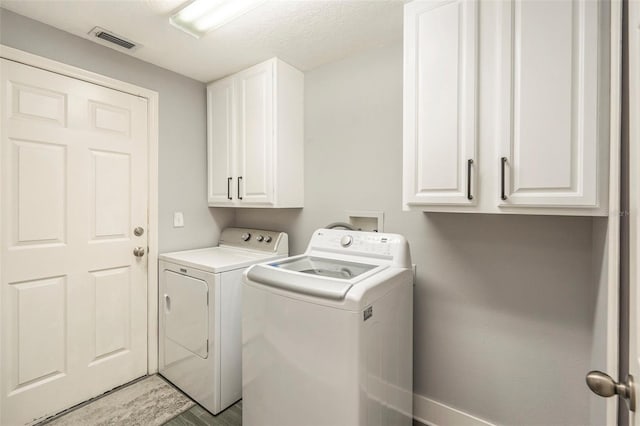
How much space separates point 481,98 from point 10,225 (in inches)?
99.8

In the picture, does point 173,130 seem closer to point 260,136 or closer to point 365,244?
point 260,136

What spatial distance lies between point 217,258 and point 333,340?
1.26m

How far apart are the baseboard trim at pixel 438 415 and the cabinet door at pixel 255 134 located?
5.32 ft

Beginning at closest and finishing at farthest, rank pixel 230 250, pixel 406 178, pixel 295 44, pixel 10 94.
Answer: pixel 406 178 < pixel 10 94 < pixel 295 44 < pixel 230 250

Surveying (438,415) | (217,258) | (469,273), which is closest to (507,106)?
(469,273)

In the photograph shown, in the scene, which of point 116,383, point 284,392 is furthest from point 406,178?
point 116,383

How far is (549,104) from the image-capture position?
3.75ft

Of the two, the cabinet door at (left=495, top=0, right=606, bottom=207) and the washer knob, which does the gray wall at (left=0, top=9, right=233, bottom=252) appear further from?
the cabinet door at (left=495, top=0, right=606, bottom=207)

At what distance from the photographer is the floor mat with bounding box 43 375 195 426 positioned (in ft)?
5.89

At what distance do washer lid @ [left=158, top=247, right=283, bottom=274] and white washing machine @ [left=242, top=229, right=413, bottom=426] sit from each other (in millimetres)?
464

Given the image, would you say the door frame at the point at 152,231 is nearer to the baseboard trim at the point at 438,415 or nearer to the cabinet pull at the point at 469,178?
the baseboard trim at the point at 438,415

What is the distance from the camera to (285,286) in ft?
4.36

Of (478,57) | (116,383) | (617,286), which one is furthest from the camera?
(116,383)

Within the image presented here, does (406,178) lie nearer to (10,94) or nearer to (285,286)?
(285,286)
